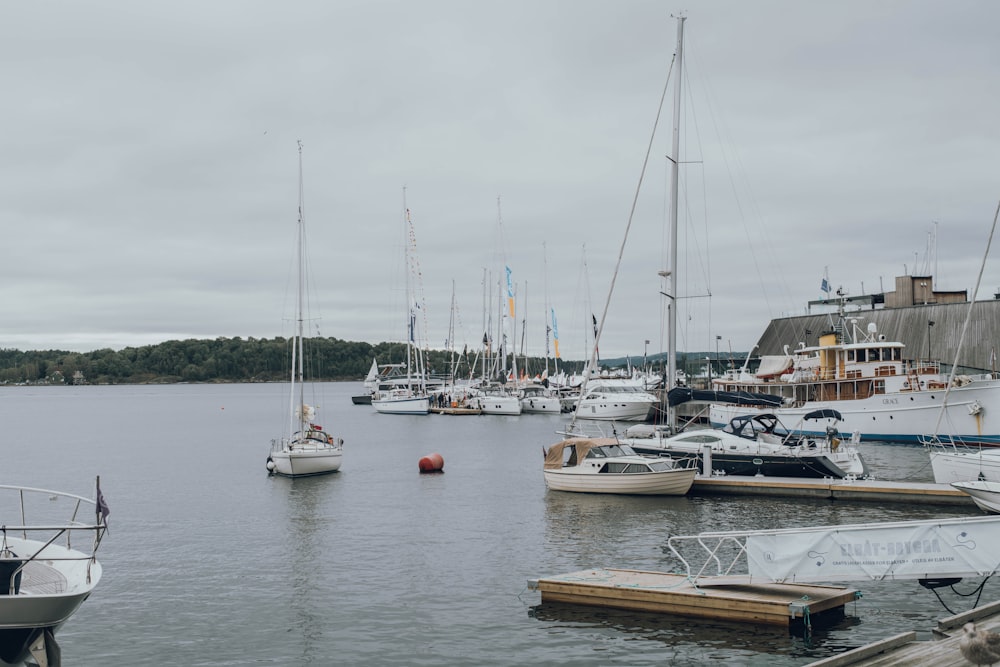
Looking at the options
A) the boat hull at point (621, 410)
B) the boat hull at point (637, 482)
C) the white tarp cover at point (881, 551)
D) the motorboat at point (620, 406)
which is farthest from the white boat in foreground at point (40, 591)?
the boat hull at point (621, 410)

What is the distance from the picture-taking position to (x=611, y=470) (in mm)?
37250

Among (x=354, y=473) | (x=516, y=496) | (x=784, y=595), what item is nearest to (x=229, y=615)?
(x=784, y=595)

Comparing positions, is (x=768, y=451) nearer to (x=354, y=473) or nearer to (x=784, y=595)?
(x=784, y=595)

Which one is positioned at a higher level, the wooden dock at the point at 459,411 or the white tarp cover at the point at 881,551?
the white tarp cover at the point at 881,551

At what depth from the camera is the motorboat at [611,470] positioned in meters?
36.2

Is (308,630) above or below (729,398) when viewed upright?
below

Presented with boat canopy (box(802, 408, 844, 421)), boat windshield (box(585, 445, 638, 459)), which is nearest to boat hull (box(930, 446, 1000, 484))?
boat canopy (box(802, 408, 844, 421))

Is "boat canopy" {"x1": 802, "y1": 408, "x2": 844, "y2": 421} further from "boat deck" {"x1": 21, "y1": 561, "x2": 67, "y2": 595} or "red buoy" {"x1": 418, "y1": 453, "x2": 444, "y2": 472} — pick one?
"boat deck" {"x1": 21, "y1": 561, "x2": 67, "y2": 595}

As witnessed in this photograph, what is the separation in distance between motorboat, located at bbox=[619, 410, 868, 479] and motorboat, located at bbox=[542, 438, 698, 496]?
1.25 m

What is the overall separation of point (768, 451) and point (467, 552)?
1695 centimetres

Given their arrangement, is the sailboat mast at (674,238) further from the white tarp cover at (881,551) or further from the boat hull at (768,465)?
the white tarp cover at (881,551)

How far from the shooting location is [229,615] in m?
21.3

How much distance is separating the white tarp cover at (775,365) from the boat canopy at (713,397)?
1170 inches

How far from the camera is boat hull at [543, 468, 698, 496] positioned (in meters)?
36.0
